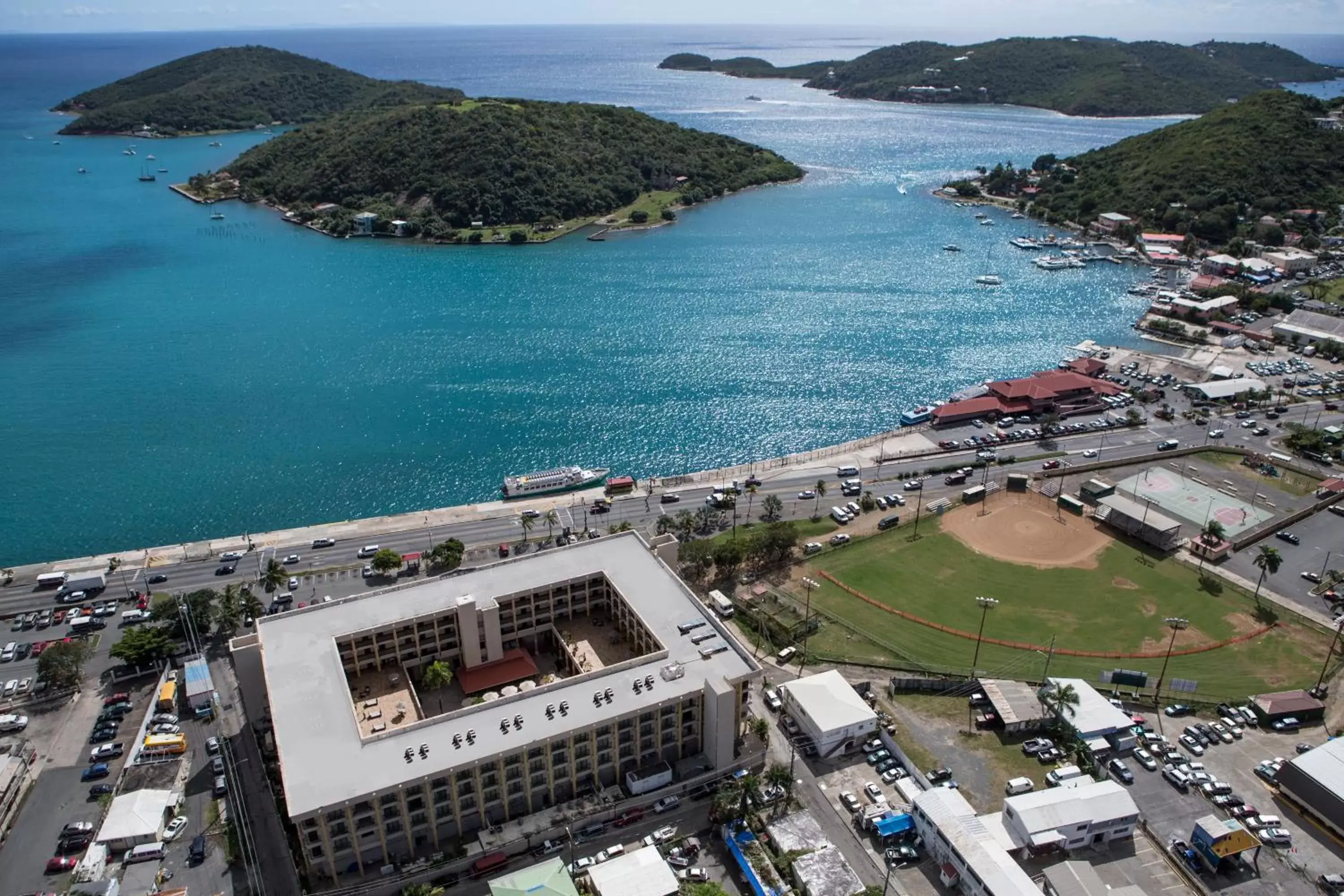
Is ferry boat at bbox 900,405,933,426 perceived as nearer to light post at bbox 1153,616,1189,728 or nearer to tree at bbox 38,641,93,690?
light post at bbox 1153,616,1189,728

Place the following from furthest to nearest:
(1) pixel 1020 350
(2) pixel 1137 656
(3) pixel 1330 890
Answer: (1) pixel 1020 350 → (2) pixel 1137 656 → (3) pixel 1330 890

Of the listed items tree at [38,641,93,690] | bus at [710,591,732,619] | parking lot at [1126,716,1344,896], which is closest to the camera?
parking lot at [1126,716,1344,896]

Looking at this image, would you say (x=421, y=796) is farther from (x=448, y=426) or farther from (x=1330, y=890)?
(x=448, y=426)

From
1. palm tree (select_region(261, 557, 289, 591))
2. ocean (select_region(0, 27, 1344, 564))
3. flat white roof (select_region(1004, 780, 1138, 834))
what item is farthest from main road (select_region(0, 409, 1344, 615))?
flat white roof (select_region(1004, 780, 1138, 834))

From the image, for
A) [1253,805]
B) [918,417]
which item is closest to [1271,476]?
[918,417]

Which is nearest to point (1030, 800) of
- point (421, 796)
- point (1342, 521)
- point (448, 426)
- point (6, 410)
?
point (421, 796)
